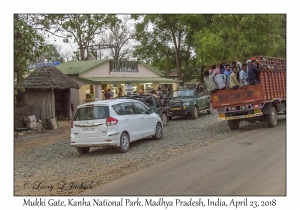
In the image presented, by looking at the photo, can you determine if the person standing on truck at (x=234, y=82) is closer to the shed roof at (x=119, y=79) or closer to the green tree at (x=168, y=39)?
the shed roof at (x=119, y=79)

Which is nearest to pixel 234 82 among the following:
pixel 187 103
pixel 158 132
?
pixel 158 132

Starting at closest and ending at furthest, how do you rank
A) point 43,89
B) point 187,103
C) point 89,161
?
point 89,161 → point 187,103 → point 43,89

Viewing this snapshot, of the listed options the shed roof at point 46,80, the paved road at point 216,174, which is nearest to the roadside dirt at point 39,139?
the shed roof at point 46,80

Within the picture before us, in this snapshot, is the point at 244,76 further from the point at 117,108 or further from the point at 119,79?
the point at 119,79

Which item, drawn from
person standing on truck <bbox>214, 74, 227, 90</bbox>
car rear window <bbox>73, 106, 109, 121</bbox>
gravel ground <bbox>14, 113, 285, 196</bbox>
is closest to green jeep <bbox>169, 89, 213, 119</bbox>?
gravel ground <bbox>14, 113, 285, 196</bbox>

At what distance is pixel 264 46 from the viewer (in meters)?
30.7

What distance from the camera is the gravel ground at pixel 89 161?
8.01m

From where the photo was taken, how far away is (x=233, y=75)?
45.4 feet

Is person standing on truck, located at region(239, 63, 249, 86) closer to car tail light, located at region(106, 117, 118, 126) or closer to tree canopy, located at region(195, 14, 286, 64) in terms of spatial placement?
car tail light, located at region(106, 117, 118, 126)

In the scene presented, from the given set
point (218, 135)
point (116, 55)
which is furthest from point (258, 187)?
point (116, 55)

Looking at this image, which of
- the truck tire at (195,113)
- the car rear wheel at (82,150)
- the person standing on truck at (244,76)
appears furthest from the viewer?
the truck tire at (195,113)

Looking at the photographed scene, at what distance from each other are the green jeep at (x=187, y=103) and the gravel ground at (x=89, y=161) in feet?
15.7

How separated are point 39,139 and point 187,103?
8.13 m

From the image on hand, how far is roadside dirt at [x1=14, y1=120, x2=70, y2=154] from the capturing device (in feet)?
47.7
